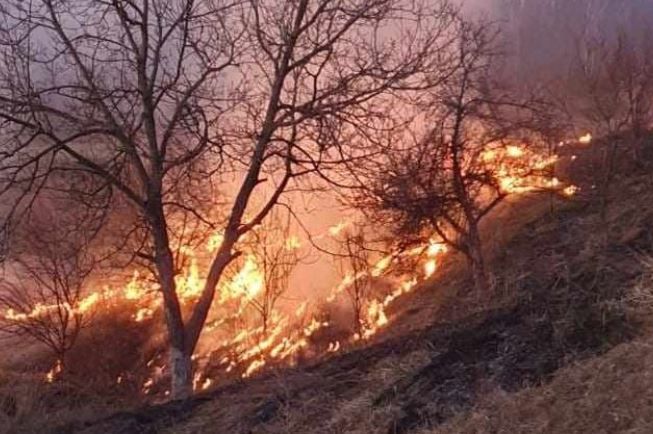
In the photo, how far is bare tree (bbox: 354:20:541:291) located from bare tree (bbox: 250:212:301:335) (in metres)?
2.93

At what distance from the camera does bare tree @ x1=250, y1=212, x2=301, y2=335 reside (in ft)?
65.6

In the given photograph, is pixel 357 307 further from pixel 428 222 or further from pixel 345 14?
pixel 345 14

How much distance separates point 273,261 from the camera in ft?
67.9

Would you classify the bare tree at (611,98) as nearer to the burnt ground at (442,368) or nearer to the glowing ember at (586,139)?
the glowing ember at (586,139)

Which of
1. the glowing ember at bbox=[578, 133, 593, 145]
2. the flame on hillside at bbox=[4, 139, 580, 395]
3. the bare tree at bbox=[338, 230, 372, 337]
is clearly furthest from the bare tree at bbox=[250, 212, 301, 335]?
the glowing ember at bbox=[578, 133, 593, 145]

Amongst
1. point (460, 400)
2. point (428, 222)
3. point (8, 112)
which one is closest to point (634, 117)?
point (428, 222)

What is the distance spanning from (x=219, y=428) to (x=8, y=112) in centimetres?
585

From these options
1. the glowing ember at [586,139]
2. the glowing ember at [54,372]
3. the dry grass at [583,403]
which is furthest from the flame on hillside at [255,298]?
the dry grass at [583,403]

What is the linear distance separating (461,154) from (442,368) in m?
12.2

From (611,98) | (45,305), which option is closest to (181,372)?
(45,305)

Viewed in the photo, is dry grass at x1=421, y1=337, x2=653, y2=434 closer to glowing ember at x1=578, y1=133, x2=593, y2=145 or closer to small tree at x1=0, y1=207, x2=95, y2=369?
small tree at x1=0, y1=207, x2=95, y2=369

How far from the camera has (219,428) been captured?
25.7 feet

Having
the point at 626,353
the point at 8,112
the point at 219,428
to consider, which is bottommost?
the point at 626,353

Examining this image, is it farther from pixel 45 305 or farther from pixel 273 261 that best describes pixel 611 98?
pixel 45 305
